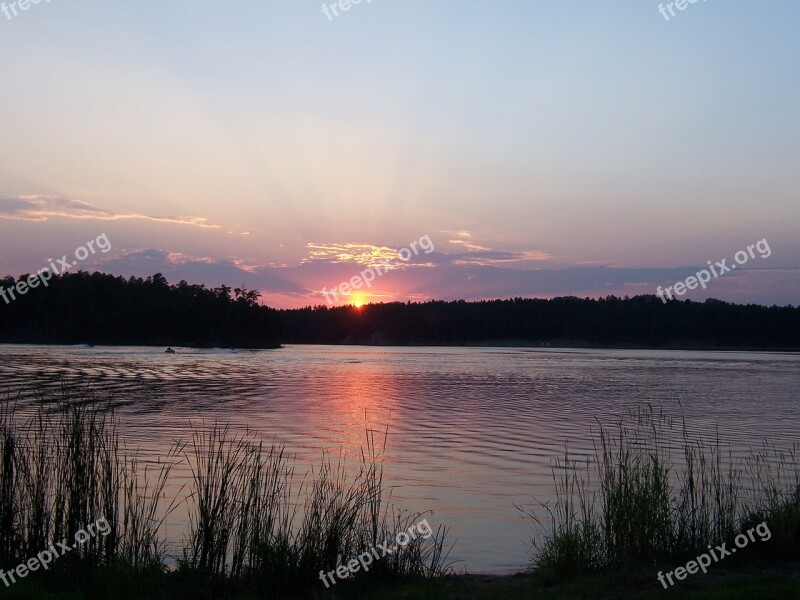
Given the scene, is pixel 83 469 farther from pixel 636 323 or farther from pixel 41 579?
pixel 636 323

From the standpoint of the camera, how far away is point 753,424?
93.7 ft

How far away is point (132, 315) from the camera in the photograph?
513ft

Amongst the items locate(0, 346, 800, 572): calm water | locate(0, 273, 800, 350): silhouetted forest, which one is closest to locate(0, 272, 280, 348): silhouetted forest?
locate(0, 273, 800, 350): silhouetted forest
